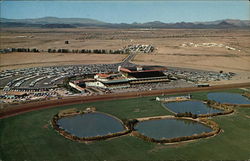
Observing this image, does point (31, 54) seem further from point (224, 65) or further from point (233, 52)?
point (233, 52)

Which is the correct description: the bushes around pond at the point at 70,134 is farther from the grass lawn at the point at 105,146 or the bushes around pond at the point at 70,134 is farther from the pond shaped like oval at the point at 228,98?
the pond shaped like oval at the point at 228,98

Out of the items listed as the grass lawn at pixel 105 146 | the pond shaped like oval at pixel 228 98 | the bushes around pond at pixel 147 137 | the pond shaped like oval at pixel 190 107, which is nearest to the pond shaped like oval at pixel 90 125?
the bushes around pond at pixel 147 137

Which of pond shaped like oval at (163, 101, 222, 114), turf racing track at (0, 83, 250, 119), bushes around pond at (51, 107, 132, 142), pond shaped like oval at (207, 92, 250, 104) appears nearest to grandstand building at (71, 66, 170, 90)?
turf racing track at (0, 83, 250, 119)

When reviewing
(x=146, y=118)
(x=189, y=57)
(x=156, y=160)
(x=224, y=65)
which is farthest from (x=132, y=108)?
(x=189, y=57)

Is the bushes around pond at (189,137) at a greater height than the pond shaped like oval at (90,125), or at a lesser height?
greater

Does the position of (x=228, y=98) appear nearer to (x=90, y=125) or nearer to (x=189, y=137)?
(x=189, y=137)
